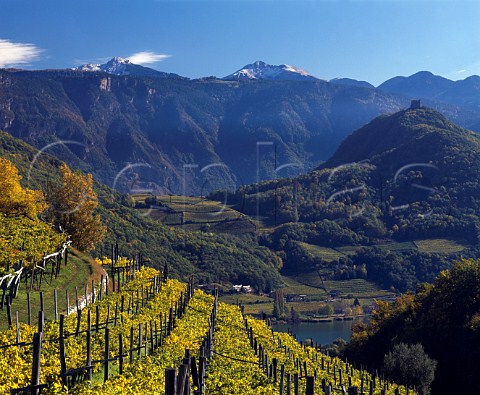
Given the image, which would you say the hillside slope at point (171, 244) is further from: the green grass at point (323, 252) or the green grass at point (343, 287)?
the green grass at point (323, 252)

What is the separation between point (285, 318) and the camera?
131750 mm

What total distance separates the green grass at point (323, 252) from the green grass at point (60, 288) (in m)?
144

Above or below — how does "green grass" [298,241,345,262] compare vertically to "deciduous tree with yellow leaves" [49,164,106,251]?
below

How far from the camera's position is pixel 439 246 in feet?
584

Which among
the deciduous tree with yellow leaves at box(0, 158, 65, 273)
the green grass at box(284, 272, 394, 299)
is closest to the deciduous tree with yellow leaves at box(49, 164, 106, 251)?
the deciduous tree with yellow leaves at box(0, 158, 65, 273)

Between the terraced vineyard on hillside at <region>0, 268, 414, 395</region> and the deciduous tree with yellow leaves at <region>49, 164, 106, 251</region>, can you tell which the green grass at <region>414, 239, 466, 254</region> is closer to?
the deciduous tree with yellow leaves at <region>49, 164, 106, 251</region>

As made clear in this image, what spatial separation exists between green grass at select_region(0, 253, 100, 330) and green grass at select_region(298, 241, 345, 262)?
14379 centimetres

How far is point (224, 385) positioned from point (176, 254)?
4852 inches

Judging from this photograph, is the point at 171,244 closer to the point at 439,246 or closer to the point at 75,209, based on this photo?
the point at 439,246

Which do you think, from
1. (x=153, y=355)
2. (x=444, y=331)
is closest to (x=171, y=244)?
(x=444, y=331)

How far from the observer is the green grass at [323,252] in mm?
187000

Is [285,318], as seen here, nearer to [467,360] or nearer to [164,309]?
[467,360]

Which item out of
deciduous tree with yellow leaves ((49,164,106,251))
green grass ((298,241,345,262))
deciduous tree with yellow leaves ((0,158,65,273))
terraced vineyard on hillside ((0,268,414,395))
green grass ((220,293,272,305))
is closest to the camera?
terraced vineyard on hillside ((0,268,414,395))

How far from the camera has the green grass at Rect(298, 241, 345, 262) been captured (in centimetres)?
18700
